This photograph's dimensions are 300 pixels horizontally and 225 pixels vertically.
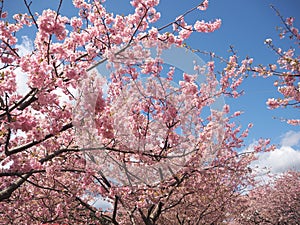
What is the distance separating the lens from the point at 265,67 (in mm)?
6211

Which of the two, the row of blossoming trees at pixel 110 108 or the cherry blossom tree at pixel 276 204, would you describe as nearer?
the row of blossoming trees at pixel 110 108

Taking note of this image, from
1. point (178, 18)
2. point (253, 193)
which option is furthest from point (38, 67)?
point (253, 193)

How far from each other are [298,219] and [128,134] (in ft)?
64.5

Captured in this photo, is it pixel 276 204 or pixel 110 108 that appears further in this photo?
pixel 276 204

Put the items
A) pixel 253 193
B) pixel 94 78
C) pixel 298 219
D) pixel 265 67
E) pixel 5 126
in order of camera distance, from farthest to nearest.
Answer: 1. pixel 253 193
2. pixel 298 219
3. pixel 265 67
4. pixel 94 78
5. pixel 5 126

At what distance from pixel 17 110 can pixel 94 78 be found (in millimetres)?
1295

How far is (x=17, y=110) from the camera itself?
14.9ft

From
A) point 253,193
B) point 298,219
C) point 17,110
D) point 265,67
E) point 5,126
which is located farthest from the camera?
point 253,193

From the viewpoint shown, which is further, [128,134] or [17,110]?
[128,134]

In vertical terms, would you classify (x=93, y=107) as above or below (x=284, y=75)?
below

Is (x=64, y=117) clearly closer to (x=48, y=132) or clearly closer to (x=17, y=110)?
(x=48, y=132)

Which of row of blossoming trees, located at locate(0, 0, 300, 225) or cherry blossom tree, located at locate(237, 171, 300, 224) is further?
cherry blossom tree, located at locate(237, 171, 300, 224)

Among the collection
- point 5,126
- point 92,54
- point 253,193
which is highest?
point 253,193

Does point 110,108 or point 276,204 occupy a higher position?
point 276,204
